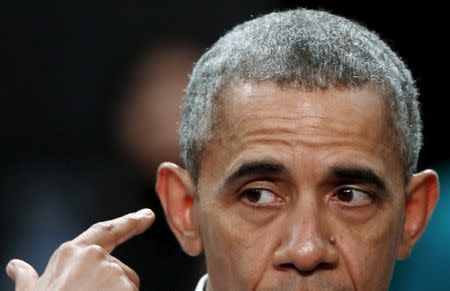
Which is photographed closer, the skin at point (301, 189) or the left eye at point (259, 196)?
the skin at point (301, 189)

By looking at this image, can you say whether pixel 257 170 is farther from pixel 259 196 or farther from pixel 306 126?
pixel 306 126

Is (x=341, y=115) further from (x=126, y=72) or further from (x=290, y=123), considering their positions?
(x=126, y=72)

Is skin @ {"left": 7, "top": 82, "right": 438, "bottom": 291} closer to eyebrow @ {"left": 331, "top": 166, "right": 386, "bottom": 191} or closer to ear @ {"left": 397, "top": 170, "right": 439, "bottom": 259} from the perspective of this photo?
eyebrow @ {"left": 331, "top": 166, "right": 386, "bottom": 191}

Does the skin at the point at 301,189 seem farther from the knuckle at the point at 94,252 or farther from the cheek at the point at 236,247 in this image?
the knuckle at the point at 94,252

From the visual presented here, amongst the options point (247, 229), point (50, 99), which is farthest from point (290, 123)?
point (50, 99)

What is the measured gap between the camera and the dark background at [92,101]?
553 cm

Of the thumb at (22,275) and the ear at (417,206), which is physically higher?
the ear at (417,206)

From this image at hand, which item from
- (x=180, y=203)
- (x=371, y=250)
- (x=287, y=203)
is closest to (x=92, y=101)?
(x=180, y=203)

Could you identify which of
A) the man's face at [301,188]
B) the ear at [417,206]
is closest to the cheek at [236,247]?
the man's face at [301,188]

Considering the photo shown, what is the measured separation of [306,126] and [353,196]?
0.29m

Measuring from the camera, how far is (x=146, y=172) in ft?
18.9

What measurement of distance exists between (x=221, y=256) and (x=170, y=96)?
2.23 meters

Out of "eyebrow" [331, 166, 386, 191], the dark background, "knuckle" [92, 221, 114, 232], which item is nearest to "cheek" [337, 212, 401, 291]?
"eyebrow" [331, 166, 386, 191]

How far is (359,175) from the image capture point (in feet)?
12.4
